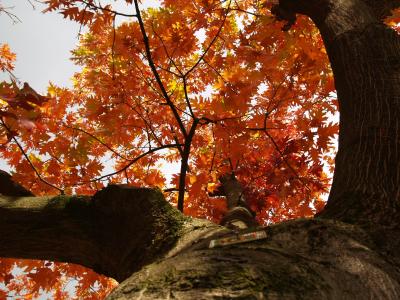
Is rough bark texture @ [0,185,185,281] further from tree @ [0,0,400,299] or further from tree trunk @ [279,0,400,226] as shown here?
tree trunk @ [279,0,400,226]

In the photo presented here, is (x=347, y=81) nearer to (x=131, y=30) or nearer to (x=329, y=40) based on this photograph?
(x=329, y=40)

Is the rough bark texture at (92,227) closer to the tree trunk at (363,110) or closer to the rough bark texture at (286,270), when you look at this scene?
the rough bark texture at (286,270)

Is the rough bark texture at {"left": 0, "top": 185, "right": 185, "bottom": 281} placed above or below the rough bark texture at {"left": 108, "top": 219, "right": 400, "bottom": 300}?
above

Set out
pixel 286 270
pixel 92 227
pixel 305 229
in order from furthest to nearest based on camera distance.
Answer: pixel 92 227 < pixel 305 229 < pixel 286 270

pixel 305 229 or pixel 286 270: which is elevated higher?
pixel 305 229

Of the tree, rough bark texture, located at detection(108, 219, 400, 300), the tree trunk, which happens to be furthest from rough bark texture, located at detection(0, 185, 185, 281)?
the tree trunk

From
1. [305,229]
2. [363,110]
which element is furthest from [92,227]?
[363,110]

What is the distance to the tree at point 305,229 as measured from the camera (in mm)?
1064

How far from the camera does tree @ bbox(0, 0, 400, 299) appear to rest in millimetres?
1064

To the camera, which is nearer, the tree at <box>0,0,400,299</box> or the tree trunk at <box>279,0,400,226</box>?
the tree at <box>0,0,400,299</box>

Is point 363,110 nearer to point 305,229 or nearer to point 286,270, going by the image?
point 305,229

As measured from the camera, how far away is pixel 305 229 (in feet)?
4.82

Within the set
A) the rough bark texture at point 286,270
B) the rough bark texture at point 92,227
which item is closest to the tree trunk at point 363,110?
the rough bark texture at point 286,270

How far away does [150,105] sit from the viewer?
5.61 m
